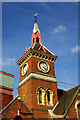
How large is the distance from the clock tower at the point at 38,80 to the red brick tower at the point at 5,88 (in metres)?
2.62

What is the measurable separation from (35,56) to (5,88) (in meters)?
8.05

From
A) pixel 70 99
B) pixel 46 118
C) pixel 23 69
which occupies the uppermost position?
pixel 23 69

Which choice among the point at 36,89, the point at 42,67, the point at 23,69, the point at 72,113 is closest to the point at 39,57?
the point at 42,67

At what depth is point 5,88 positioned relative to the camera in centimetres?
2780

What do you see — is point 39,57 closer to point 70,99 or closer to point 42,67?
point 42,67

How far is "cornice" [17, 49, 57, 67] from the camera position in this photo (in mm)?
31219

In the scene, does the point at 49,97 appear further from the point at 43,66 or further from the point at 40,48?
the point at 40,48

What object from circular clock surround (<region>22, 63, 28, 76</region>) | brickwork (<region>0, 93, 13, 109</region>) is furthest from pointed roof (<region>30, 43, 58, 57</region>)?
brickwork (<region>0, 93, 13, 109</region>)

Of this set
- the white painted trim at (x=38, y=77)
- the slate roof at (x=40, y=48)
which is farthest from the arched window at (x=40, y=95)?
the slate roof at (x=40, y=48)

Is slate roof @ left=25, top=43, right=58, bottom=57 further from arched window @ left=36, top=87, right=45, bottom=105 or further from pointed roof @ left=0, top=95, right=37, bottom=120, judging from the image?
pointed roof @ left=0, top=95, right=37, bottom=120

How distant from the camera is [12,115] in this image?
2381 cm

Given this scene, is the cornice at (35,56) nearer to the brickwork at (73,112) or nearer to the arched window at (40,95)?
the arched window at (40,95)

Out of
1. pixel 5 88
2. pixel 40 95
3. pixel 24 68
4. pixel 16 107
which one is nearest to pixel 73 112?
pixel 40 95

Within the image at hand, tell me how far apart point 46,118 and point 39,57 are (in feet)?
36.1
